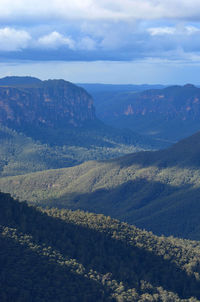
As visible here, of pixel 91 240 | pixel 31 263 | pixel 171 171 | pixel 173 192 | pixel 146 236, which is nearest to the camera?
pixel 31 263

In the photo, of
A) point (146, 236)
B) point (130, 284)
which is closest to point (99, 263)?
point (130, 284)

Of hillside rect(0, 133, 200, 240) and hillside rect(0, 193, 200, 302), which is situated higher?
hillside rect(0, 193, 200, 302)

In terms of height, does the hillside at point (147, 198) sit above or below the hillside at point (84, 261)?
below

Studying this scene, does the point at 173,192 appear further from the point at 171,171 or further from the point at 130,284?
the point at 130,284

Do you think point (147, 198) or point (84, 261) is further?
point (147, 198)

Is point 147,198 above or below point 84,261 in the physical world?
below

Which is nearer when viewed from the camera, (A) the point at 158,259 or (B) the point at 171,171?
(A) the point at 158,259

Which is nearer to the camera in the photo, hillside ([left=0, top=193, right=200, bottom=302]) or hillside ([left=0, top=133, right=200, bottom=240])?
hillside ([left=0, top=193, right=200, bottom=302])

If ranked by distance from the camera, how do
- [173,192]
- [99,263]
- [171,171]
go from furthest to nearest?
1. [171,171]
2. [173,192]
3. [99,263]
